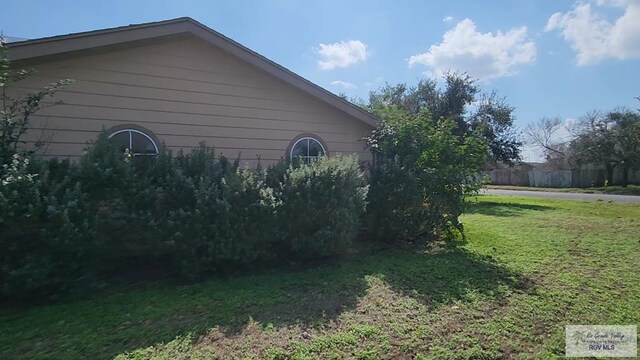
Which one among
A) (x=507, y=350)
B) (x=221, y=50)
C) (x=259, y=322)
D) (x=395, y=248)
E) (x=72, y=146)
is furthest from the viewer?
(x=221, y=50)

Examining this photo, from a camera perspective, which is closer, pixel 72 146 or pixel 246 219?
pixel 246 219

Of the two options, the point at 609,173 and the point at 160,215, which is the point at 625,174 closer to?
the point at 609,173

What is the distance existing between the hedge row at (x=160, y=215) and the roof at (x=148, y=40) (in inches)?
76.4

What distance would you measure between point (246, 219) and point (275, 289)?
1024 mm

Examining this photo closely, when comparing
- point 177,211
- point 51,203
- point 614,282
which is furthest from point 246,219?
point 614,282

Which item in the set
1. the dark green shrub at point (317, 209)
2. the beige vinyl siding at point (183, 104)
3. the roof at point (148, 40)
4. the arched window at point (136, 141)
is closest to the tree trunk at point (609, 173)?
the beige vinyl siding at point (183, 104)

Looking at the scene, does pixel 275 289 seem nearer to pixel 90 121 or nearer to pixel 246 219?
pixel 246 219

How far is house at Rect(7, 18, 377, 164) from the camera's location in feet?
18.6

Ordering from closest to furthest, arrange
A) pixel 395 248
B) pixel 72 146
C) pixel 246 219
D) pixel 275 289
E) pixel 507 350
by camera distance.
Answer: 1. pixel 507 350
2. pixel 275 289
3. pixel 246 219
4. pixel 72 146
5. pixel 395 248

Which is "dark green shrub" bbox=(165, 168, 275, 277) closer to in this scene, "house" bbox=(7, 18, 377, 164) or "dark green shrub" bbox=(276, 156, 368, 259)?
"dark green shrub" bbox=(276, 156, 368, 259)

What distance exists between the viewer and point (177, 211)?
4551 mm

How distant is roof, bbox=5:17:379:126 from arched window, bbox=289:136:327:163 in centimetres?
98
